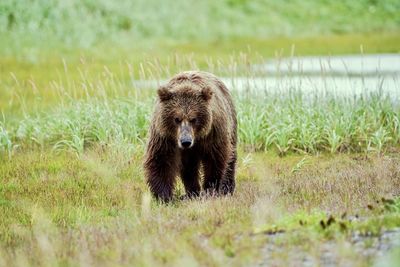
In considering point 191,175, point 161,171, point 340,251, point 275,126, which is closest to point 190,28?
point 275,126

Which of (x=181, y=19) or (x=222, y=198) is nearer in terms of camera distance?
(x=222, y=198)

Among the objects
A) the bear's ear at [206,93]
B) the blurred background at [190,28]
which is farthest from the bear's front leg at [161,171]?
the blurred background at [190,28]

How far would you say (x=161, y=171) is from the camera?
7.98 meters

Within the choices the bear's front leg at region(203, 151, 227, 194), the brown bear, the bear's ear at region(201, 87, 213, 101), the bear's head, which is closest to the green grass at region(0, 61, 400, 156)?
the brown bear

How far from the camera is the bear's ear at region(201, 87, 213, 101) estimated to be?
7.53 metres

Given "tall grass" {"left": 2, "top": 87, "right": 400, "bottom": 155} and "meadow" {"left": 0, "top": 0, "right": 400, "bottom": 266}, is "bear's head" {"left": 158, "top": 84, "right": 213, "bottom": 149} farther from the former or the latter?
"tall grass" {"left": 2, "top": 87, "right": 400, "bottom": 155}

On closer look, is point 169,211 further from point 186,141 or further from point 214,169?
point 214,169

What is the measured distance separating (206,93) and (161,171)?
1.04 metres

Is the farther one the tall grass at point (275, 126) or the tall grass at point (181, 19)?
the tall grass at point (181, 19)

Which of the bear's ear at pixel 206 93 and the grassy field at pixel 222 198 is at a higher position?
the bear's ear at pixel 206 93

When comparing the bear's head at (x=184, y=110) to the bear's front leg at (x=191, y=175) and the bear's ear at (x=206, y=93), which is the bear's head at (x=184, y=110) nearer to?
the bear's ear at (x=206, y=93)

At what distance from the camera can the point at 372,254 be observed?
5035 mm

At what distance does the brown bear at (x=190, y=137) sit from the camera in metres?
7.54

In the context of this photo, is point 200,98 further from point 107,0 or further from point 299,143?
point 107,0
